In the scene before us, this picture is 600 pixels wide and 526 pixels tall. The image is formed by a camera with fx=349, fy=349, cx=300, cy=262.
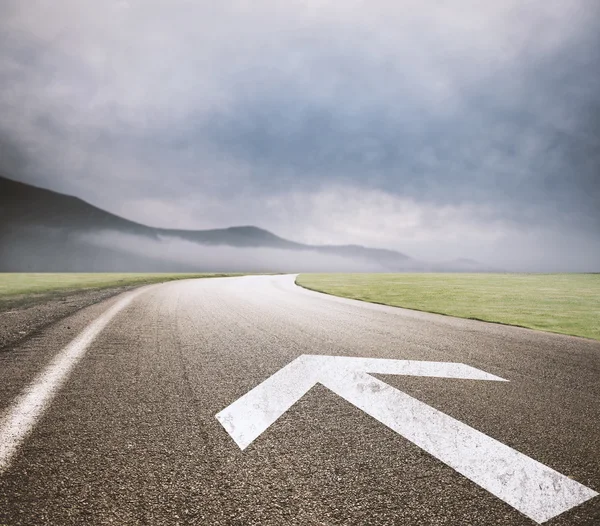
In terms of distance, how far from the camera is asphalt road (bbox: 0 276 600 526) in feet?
4.95

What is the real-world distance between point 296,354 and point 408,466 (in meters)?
2.52

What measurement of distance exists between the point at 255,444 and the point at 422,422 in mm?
1168

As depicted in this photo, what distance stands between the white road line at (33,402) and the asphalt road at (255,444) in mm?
50

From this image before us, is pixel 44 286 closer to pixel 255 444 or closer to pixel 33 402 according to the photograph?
pixel 33 402

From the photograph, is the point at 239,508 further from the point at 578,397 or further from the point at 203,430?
the point at 578,397

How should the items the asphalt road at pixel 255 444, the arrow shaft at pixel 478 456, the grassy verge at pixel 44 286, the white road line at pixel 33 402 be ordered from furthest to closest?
1. the grassy verge at pixel 44 286
2. the white road line at pixel 33 402
3. the arrow shaft at pixel 478 456
4. the asphalt road at pixel 255 444

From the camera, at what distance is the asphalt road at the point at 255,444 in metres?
1.51

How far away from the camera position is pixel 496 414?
2623mm

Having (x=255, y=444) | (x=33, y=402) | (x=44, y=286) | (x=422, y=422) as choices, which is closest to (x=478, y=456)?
(x=422, y=422)

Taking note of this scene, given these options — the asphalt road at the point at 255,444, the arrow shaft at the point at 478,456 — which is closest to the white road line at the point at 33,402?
the asphalt road at the point at 255,444

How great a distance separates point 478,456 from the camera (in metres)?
1.99

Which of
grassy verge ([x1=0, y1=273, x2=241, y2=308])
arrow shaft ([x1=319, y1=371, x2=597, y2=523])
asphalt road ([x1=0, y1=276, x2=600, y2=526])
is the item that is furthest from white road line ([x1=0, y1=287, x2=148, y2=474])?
grassy verge ([x1=0, y1=273, x2=241, y2=308])

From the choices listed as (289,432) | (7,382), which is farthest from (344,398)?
(7,382)

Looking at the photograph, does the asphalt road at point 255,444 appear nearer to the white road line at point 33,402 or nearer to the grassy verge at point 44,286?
the white road line at point 33,402
